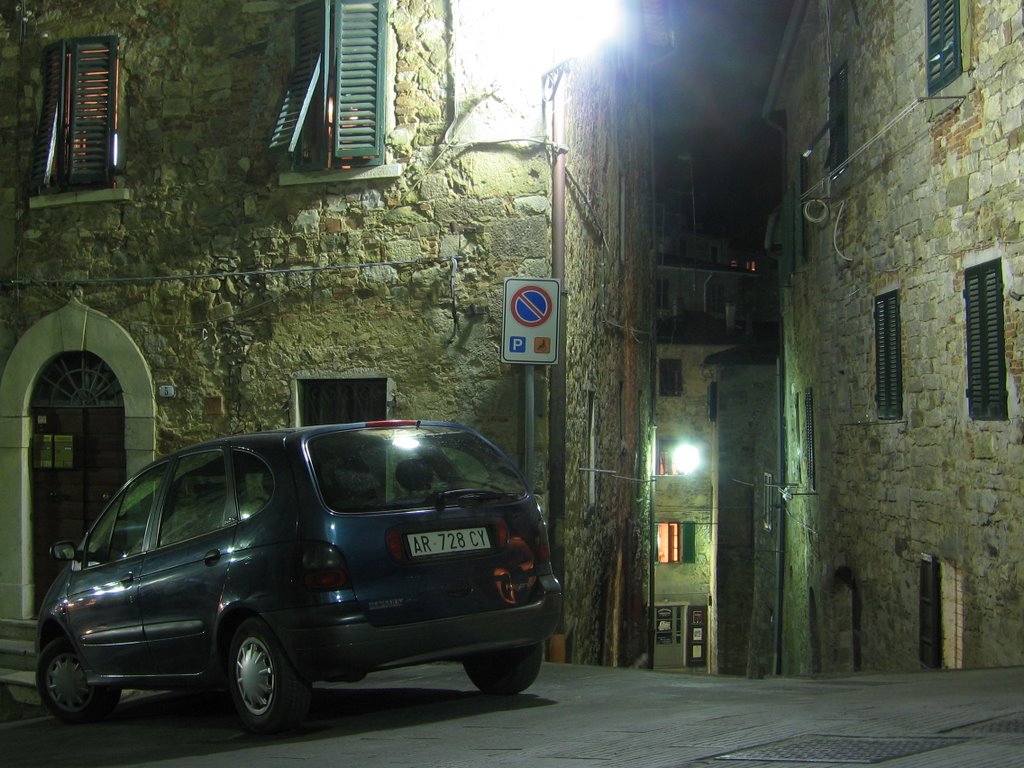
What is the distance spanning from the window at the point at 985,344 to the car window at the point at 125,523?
21.0 feet

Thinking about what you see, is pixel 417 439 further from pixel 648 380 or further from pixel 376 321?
pixel 648 380

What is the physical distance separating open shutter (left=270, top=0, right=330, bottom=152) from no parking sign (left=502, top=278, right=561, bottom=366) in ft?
8.77

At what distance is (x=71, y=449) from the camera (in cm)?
1079

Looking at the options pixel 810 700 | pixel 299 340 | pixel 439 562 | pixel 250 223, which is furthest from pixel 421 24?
pixel 810 700

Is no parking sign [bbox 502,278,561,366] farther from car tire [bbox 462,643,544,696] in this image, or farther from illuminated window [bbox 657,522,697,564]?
illuminated window [bbox 657,522,697,564]

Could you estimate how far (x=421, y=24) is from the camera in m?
9.60

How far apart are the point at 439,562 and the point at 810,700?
219 centimetres

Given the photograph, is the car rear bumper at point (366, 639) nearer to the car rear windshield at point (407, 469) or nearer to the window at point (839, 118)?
the car rear windshield at point (407, 469)

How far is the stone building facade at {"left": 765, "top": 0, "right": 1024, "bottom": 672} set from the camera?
8727 millimetres

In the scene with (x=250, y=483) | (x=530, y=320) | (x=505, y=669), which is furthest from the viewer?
(x=530, y=320)

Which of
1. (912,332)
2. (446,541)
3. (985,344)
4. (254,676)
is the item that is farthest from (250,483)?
(912,332)

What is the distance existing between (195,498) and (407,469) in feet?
4.21

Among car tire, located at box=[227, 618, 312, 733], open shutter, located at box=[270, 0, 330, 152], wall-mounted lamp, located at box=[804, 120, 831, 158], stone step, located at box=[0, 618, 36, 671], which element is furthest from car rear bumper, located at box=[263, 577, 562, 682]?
wall-mounted lamp, located at box=[804, 120, 831, 158]

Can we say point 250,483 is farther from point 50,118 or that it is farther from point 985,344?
point 50,118
